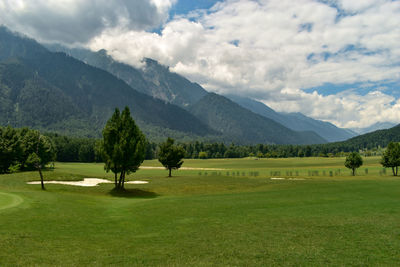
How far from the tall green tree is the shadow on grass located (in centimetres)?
189

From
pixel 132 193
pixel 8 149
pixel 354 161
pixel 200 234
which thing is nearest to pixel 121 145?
pixel 132 193

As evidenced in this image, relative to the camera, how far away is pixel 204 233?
64.4ft

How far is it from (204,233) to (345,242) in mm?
8898

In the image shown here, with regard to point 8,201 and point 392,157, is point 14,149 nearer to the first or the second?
point 8,201

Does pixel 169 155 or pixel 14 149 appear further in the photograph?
pixel 14 149

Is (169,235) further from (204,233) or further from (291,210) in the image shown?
(291,210)

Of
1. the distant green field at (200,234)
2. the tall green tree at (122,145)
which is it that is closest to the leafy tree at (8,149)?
the tall green tree at (122,145)

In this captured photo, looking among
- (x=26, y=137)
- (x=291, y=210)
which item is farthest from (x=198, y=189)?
(x=26, y=137)

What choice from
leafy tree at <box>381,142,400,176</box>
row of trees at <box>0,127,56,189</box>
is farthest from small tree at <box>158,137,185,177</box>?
leafy tree at <box>381,142,400,176</box>

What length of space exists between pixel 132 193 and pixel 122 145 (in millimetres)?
8319

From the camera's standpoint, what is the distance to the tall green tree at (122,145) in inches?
1847

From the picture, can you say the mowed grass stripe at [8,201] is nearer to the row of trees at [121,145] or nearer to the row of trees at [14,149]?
the row of trees at [121,145]

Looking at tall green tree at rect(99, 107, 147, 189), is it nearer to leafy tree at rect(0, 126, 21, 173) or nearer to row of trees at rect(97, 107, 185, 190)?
row of trees at rect(97, 107, 185, 190)

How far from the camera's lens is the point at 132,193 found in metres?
47.6
